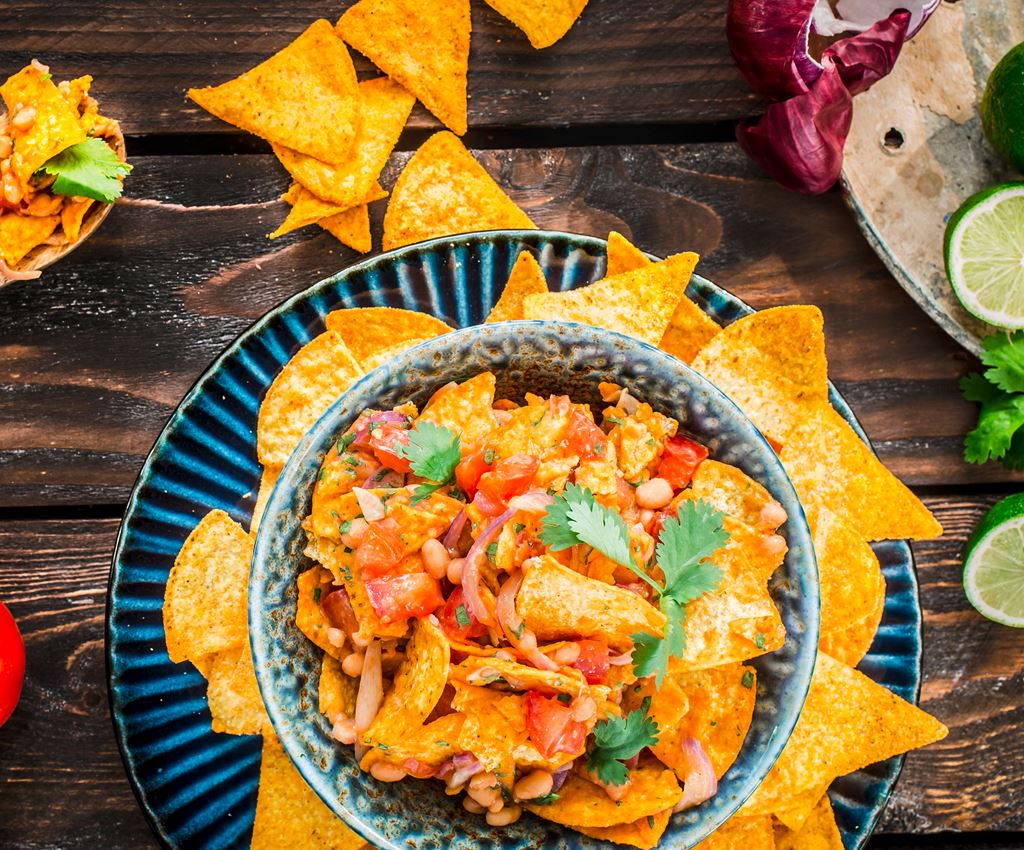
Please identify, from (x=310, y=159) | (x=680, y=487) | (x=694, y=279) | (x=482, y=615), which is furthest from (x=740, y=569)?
(x=310, y=159)

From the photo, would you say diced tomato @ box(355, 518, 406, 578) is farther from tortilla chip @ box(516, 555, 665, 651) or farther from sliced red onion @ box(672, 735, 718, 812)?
sliced red onion @ box(672, 735, 718, 812)

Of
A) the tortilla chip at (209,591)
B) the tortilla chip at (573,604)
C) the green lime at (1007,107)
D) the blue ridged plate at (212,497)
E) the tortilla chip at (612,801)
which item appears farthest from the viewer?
the green lime at (1007,107)

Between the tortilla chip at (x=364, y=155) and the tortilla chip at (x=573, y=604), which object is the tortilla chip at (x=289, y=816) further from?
the tortilla chip at (x=364, y=155)

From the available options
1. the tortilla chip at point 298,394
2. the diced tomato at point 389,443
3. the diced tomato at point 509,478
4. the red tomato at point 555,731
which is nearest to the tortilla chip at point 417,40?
the tortilla chip at point 298,394

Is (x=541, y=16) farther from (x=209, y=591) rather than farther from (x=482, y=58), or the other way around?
(x=209, y=591)

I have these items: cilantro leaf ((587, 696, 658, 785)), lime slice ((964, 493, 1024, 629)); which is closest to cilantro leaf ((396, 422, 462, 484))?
cilantro leaf ((587, 696, 658, 785))

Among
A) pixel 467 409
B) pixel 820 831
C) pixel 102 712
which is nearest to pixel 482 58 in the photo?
pixel 467 409

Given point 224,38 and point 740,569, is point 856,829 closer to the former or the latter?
point 740,569
